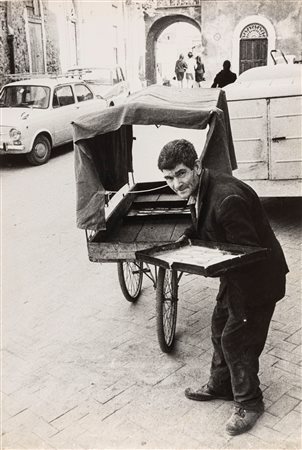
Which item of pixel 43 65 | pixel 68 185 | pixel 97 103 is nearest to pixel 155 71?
pixel 43 65

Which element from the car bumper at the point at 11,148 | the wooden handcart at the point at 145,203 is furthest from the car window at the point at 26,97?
the wooden handcart at the point at 145,203

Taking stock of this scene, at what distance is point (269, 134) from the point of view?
24.8 ft

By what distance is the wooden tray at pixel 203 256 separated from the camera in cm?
323

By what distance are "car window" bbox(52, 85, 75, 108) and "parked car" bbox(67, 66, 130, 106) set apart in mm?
2362

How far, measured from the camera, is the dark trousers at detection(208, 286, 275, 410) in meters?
3.55

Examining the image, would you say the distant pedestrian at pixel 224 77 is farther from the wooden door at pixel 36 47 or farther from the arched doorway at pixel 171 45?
the arched doorway at pixel 171 45

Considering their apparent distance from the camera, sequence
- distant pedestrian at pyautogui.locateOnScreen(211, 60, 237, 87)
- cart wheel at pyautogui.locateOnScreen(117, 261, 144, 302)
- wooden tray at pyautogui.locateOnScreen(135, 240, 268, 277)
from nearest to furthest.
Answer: wooden tray at pyautogui.locateOnScreen(135, 240, 268, 277)
cart wheel at pyautogui.locateOnScreen(117, 261, 144, 302)
distant pedestrian at pyautogui.locateOnScreen(211, 60, 237, 87)

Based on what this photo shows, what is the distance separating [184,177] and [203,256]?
0.49m

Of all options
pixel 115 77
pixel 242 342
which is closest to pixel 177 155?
pixel 242 342

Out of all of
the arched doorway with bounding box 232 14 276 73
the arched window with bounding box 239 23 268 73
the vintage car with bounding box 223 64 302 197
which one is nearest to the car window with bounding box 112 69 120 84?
the arched doorway with bounding box 232 14 276 73

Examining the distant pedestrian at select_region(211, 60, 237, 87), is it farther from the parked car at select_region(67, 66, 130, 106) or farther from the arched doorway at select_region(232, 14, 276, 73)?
the arched doorway at select_region(232, 14, 276, 73)

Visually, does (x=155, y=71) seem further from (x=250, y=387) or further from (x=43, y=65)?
(x=250, y=387)

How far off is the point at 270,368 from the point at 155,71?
3437 cm

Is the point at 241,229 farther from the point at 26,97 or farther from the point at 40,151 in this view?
the point at 26,97
